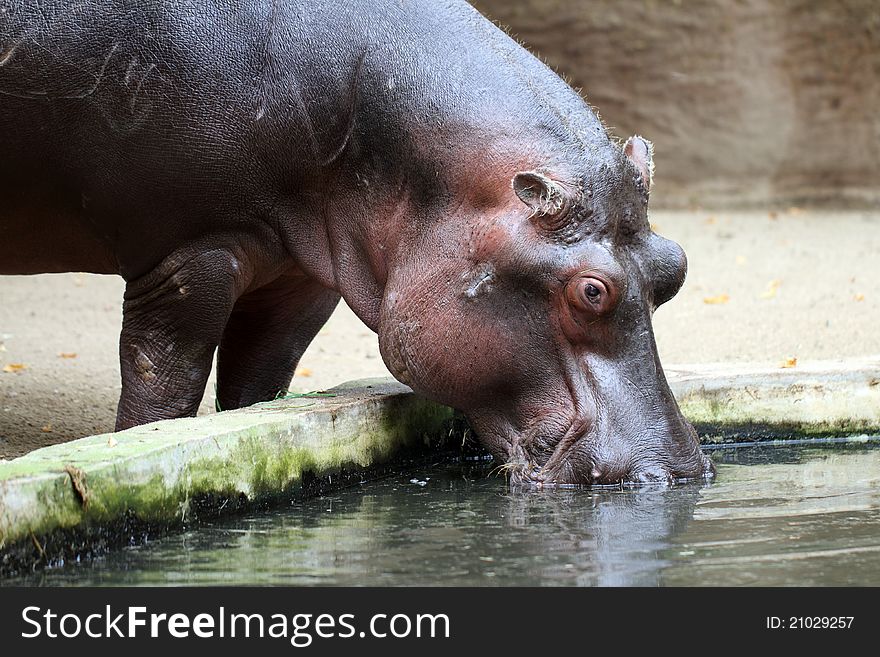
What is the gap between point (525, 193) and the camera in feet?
15.4

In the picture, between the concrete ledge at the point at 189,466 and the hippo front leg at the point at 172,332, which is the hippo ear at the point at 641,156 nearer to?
the concrete ledge at the point at 189,466

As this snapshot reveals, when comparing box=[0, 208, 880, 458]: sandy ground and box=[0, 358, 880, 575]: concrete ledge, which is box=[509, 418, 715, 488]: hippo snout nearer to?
box=[0, 358, 880, 575]: concrete ledge

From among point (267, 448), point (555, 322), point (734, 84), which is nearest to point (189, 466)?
point (267, 448)

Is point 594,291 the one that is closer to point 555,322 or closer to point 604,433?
point 555,322

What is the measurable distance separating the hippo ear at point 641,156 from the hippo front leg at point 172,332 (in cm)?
147

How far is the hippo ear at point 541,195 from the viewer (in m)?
4.66

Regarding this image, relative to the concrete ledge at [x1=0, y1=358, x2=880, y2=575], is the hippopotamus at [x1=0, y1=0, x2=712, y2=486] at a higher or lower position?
higher

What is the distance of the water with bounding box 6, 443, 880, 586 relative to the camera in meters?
3.62

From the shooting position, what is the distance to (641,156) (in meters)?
5.17

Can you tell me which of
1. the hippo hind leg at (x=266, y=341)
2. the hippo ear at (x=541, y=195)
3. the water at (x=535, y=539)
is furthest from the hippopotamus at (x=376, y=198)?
the hippo hind leg at (x=266, y=341)

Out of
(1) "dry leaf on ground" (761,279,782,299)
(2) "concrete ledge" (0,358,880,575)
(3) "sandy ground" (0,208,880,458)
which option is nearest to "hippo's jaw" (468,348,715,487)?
(2) "concrete ledge" (0,358,880,575)

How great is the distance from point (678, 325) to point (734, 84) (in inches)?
266

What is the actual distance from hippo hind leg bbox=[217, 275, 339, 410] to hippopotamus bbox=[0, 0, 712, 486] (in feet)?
2.50

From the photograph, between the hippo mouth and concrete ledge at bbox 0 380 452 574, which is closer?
concrete ledge at bbox 0 380 452 574
